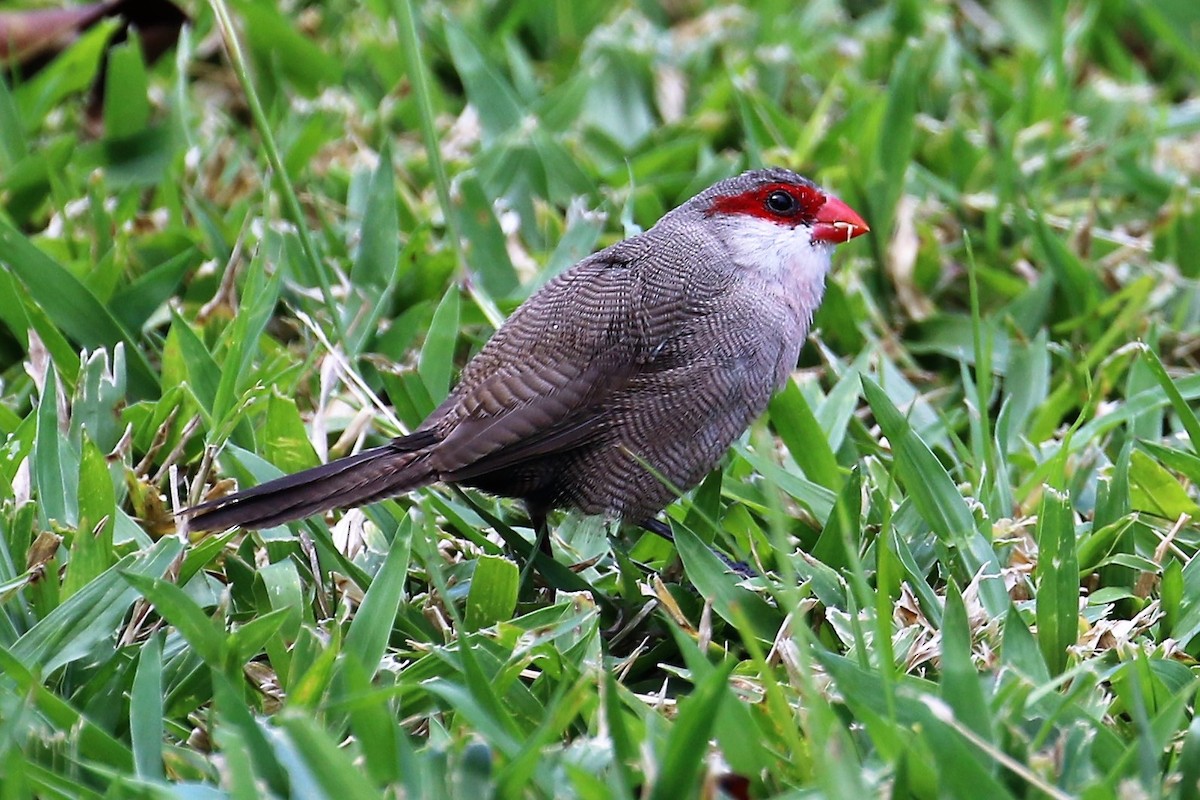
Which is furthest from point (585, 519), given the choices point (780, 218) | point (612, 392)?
point (780, 218)

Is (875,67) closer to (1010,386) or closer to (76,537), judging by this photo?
(1010,386)

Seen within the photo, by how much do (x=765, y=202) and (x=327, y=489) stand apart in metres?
1.39

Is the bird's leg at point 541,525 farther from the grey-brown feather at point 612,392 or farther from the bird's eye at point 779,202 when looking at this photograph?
the bird's eye at point 779,202

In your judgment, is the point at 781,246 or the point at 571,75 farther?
the point at 571,75

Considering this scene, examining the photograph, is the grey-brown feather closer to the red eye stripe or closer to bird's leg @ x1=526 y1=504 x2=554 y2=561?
bird's leg @ x1=526 y1=504 x2=554 y2=561

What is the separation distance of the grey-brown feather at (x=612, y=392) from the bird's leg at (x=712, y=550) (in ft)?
0.37

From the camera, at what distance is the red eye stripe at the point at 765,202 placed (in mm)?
3818

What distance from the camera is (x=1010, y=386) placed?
424cm

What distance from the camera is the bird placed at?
3348mm

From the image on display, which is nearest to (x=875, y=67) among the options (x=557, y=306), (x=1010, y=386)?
(x=1010, y=386)

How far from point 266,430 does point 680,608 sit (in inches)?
45.0

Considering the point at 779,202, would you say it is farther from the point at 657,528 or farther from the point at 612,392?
the point at 657,528

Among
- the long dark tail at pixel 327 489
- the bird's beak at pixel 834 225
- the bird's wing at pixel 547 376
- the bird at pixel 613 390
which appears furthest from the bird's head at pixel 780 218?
the long dark tail at pixel 327 489

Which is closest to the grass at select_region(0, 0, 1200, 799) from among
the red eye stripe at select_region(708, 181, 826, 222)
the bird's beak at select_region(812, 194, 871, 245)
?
the bird's beak at select_region(812, 194, 871, 245)
